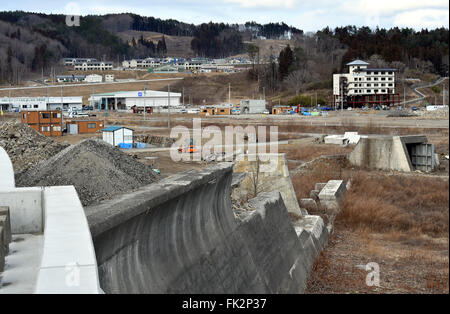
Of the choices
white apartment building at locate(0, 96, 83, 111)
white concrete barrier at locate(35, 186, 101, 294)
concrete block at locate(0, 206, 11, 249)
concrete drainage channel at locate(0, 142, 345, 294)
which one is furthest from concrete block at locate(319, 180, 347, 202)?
white apartment building at locate(0, 96, 83, 111)

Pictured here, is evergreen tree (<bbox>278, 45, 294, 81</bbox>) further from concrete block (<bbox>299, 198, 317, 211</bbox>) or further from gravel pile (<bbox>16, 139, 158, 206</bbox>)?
gravel pile (<bbox>16, 139, 158, 206</bbox>)

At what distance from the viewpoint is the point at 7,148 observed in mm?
19891

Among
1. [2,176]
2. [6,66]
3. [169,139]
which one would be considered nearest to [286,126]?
[169,139]

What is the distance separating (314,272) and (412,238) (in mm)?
7356

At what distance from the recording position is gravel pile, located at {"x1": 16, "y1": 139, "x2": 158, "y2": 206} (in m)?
13.1

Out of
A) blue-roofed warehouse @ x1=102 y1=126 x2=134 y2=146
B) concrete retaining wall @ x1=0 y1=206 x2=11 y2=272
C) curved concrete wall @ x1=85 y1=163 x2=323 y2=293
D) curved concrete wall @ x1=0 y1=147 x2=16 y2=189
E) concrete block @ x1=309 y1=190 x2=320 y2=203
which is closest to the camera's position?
concrete retaining wall @ x1=0 y1=206 x2=11 y2=272

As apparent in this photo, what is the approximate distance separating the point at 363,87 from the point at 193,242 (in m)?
93.8

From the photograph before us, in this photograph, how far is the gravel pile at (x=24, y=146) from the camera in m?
18.9

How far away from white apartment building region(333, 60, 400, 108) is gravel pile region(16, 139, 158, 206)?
82611 mm

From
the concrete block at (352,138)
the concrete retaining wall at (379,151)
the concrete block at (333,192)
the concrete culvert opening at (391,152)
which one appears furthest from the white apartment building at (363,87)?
the concrete block at (333,192)

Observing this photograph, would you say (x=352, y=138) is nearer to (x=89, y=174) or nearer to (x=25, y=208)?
(x=89, y=174)

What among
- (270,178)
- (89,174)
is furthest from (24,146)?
(270,178)

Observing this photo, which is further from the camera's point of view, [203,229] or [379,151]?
[379,151]

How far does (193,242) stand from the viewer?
803 cm
